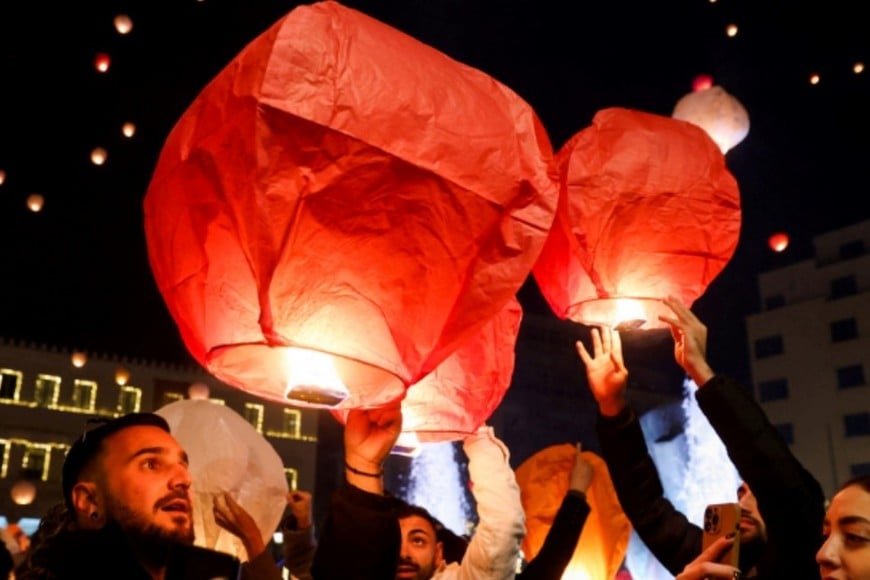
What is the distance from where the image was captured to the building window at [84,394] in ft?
104

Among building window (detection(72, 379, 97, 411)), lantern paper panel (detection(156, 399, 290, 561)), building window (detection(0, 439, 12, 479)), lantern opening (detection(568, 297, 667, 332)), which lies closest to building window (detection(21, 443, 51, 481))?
building window (detection(0, 439, 12, 479))

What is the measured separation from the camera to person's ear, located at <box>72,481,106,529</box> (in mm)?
2473

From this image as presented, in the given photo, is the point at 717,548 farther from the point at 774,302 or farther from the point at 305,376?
the point at 774,302

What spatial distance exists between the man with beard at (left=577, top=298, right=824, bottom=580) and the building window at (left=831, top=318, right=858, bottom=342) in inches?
1515

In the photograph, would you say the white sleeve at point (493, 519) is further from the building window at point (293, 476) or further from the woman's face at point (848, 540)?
the building window at point (293, 476)

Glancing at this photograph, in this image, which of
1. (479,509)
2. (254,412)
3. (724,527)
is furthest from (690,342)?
(254,412)

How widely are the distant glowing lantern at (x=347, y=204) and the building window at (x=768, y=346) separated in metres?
41.4

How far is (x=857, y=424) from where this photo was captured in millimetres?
36156

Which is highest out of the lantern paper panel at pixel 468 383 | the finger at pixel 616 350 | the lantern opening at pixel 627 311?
the lantern opening at pixel 627 311

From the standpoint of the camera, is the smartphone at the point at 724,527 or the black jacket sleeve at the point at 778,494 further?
the black jacket sleeve at the point at 778,494

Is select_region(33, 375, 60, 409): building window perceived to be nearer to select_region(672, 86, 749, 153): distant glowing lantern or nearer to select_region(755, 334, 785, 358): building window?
select_region(755, 334, 785, 358): building window

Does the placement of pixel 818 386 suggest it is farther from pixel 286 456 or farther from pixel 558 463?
pixel 558 463

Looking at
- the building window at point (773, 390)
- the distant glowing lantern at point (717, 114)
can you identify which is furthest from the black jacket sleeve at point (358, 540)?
the building window at point (773, 390)

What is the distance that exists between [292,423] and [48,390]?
9659 mm
